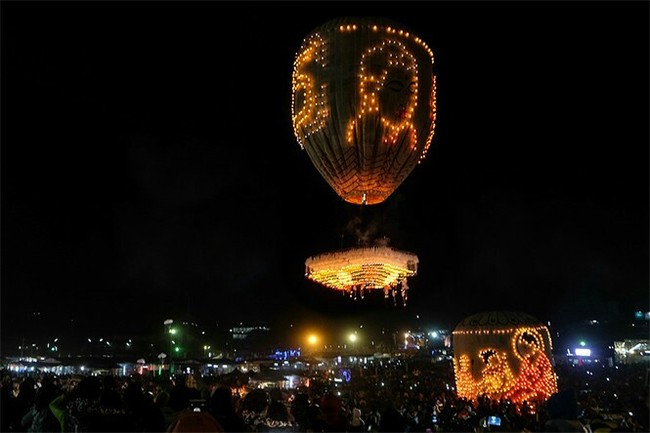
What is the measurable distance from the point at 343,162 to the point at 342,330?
86.3m

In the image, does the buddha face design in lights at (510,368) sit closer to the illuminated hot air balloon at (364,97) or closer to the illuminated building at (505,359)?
the illuminated building at (505,359)

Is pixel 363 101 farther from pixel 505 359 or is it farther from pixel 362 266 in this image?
pixel 505 359

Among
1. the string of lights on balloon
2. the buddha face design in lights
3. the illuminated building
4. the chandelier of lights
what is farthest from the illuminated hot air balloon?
the buddha face design in lights

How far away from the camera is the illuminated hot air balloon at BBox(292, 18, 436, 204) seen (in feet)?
46.0

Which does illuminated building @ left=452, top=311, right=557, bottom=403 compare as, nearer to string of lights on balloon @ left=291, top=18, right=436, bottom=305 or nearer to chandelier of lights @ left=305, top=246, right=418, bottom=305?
chandelier of lights @ left=305, top=246, right=418, bottom=305

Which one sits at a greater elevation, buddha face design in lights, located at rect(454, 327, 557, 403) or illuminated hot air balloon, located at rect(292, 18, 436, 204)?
illuminated hot air balloon, located at rect(292, 18, 436, 204)

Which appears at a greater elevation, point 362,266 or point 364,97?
point 364,97

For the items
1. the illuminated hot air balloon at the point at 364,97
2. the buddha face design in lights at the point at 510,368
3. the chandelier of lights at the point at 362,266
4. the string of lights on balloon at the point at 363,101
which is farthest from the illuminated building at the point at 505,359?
the illuminated hot air balloon at the point at 364,97

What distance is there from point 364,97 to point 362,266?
19.8 feet

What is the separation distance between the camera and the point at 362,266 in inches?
708

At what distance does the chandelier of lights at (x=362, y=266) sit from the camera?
17.7 meters

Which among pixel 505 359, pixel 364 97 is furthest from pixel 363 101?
pixel 505 359

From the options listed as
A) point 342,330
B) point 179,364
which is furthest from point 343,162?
point 342,330

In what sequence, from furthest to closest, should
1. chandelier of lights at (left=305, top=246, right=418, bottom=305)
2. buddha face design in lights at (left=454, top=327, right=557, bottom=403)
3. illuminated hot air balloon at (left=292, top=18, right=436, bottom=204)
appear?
buddha face design in lights at (left=454, top=327, right=557, bottom=403) < chandelier of lights at (left=305, top=246, right=418, bottom=305) < illuminated hot air balloon at (left=292, top=18, right=436, bottom=204)
